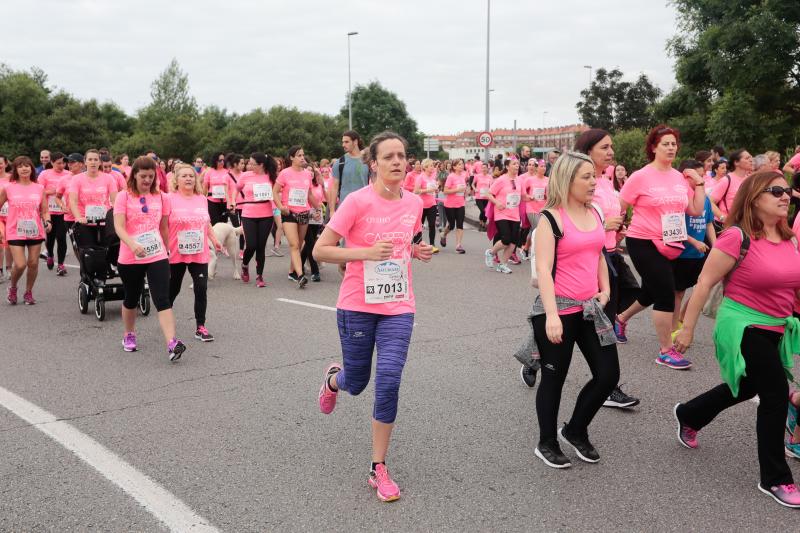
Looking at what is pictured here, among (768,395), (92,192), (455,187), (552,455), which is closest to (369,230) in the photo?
(552,455)

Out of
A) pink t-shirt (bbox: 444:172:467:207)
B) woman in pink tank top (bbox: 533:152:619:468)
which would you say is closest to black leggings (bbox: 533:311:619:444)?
woman in pink tank top (bbox: 533:152:619:468)

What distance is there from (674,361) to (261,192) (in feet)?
21.5

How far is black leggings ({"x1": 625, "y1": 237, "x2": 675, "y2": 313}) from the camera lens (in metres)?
6.00

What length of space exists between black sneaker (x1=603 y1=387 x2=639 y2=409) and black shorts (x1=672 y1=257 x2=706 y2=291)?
1.78 metres

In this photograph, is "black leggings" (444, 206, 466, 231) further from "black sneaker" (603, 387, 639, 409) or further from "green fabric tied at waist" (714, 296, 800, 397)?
"green fabric tied at waist" (714, 296, 800, 397)

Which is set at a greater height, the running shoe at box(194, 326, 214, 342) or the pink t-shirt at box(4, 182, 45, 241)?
the pink t-shirt at box(4, 182, 45, 241)

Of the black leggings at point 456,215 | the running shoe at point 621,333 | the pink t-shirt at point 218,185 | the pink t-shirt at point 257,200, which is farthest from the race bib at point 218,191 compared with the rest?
the running shoe at point 621,333

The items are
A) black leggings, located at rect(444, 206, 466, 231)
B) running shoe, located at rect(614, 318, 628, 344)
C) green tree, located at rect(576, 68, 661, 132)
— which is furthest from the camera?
green tree, located at rect(576, 68, 661, 132)

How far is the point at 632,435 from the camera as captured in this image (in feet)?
15.1

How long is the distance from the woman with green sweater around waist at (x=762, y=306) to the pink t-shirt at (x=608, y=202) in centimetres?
170

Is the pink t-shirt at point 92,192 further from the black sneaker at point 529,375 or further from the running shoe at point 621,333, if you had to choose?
the running shoe at point 621,333

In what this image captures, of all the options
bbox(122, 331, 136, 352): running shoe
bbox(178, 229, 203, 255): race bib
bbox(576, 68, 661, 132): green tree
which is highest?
bbox(576, 68, 661, 132): green tree

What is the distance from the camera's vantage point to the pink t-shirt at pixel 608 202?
5.61m

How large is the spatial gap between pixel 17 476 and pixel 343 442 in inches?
71.7
